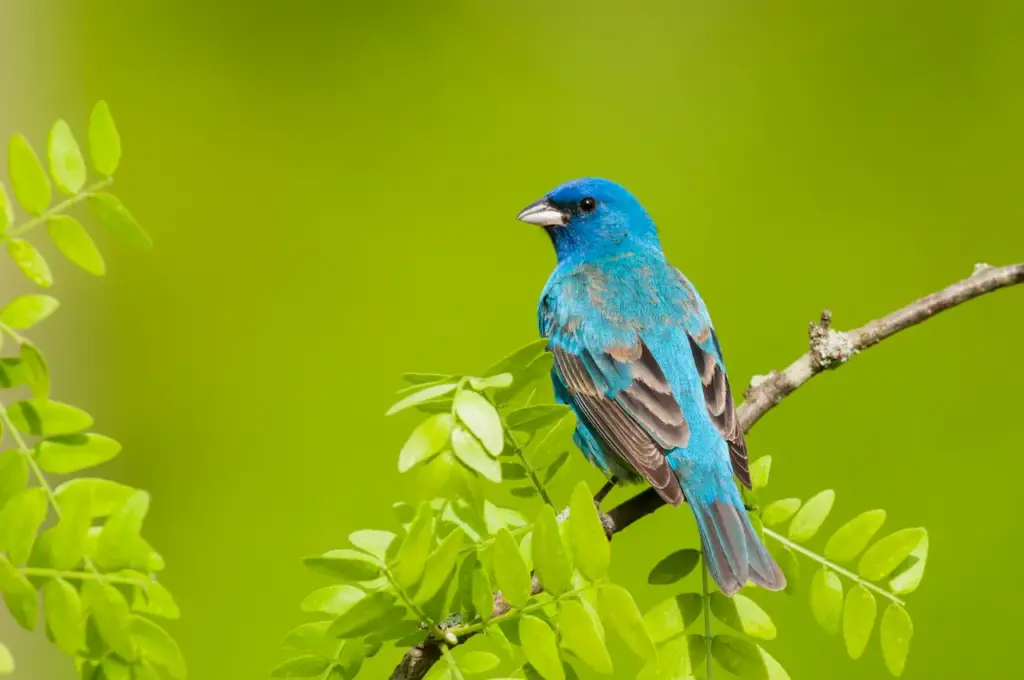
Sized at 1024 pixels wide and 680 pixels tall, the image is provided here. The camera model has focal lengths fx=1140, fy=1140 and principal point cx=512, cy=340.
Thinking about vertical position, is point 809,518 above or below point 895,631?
above

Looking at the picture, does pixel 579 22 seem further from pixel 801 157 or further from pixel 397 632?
pixel 397 632

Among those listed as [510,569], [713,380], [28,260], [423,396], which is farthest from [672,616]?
[713,380]

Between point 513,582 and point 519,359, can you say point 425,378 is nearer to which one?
point 519,359

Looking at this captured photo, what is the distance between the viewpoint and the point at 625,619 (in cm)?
115

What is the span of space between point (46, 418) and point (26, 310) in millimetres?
113

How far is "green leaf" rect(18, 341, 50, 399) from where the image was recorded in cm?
108

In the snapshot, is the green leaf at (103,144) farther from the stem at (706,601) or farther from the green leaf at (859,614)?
the green leaf at (859,614)

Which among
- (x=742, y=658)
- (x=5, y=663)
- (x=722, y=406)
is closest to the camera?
(x=5, y=663)

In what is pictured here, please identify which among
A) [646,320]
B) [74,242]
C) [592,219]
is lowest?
[646,320]

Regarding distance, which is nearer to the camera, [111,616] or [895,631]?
[111,616]

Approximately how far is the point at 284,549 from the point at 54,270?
1.65 meters

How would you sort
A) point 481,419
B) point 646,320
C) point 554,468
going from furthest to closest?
point 646,320
point 554,468
point 481,419

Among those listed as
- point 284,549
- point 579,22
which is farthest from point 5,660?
point 579,22

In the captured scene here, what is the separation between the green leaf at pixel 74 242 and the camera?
1.26 m
